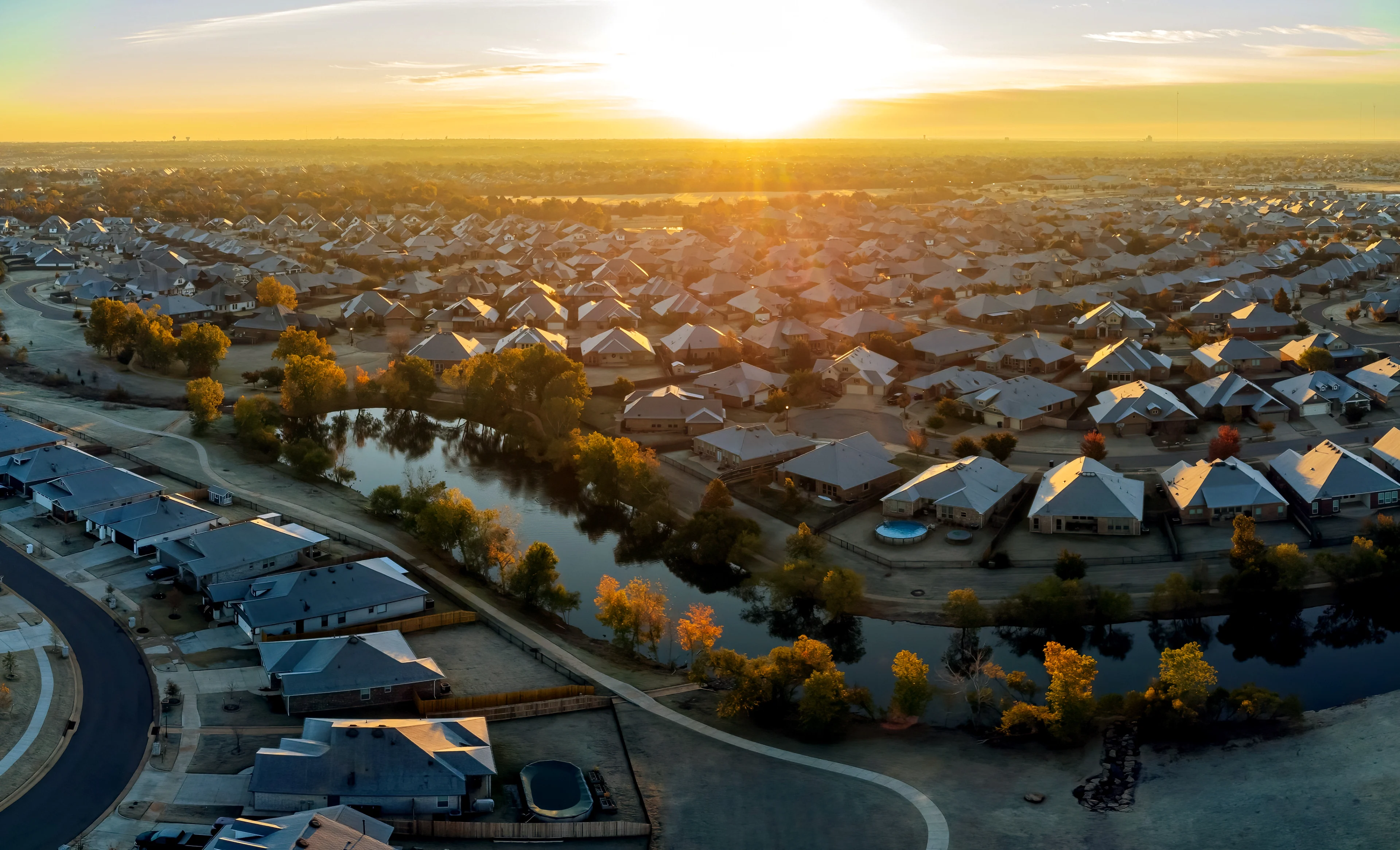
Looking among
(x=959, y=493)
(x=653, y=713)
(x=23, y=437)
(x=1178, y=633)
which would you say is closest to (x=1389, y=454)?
(x=1178, y=633)

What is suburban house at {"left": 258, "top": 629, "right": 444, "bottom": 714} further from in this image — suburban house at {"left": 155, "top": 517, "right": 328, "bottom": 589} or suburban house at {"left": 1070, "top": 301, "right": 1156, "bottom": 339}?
suburban house at {"left": 1070, "top": 301, "right": 1156, "bottom": 339}

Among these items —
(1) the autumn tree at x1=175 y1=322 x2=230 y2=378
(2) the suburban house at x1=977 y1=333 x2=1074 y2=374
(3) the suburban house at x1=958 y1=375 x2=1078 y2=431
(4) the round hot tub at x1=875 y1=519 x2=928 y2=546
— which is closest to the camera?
(4) the round hot tub at x1=875 y1=519 x2=928 y2=546

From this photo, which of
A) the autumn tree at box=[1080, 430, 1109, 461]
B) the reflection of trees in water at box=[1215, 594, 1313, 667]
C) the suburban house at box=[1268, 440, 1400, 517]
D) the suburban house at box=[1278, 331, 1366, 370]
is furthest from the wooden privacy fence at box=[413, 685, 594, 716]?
the suburban house at box=[1278, 331, 1366, 370]

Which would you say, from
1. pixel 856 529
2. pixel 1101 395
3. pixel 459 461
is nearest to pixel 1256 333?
pixel 1101 395

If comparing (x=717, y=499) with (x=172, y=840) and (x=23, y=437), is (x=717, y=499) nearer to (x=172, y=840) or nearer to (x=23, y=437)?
(x=172, y=840)

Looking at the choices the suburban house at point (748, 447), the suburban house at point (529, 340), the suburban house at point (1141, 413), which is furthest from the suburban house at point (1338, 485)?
the suburban house at point (529, 340)

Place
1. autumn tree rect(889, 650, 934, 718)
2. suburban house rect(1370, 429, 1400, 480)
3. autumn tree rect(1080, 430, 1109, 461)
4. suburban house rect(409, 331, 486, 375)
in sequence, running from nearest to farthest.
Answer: autumn tree rect(889, 650, 934, 718)
suburban house rect(1370, 429, 1400, 480)
autumn tree rect(1080, 430, 1109, 461)
suburban house rect(409, 331, 486, 375)
